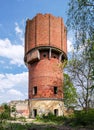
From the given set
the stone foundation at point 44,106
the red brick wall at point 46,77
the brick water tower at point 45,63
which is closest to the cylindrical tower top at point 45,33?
the brick water tower at point 45,63

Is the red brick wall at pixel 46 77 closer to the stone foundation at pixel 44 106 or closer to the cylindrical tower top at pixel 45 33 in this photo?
the stone foundation at pixel 44 106

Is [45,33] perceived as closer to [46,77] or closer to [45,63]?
[45,63]

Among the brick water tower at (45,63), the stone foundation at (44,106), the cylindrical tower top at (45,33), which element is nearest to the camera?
the stone foundation at (44,106)

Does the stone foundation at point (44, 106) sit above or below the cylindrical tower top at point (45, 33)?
below

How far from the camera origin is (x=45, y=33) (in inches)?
1281

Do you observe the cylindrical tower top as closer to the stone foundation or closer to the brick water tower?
the brick water tower

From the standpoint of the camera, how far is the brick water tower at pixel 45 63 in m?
31.8

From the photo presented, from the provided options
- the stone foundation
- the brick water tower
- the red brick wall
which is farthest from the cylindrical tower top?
the stone foundation

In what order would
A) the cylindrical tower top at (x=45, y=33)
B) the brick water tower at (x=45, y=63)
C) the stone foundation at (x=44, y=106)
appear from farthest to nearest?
the cylindrical tower top at (x=45, y=33) < the brick water tower at (x=45, y=63) < the stone foundation at (x=44, y=106)

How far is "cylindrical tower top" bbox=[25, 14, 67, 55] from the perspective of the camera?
32.5 metres

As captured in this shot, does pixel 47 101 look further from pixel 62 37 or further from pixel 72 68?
pixel 62 37

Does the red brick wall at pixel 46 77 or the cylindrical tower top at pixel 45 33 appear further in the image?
the cylindrical tower top at pixel 45 33

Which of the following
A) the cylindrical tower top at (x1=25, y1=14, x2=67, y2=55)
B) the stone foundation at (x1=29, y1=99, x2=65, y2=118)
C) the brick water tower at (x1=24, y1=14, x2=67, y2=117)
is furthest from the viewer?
the cylindrical tower top at (x1=25, y1=14, x2=67, y2=55)

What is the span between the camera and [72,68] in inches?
1233
